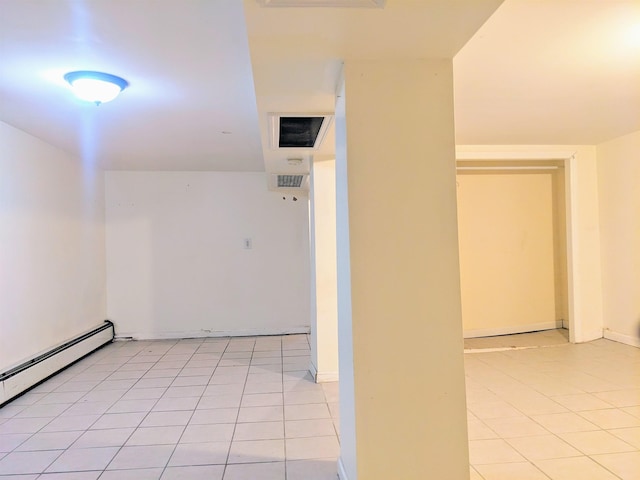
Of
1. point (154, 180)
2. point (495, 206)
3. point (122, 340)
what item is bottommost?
point (122, 340)

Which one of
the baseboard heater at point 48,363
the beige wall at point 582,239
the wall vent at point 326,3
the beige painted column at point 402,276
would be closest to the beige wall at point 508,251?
the beige wall at point 582,239

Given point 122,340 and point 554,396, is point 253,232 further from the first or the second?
point 554,396

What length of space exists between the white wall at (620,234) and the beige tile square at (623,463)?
2.29m

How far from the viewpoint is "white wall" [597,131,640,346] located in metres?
3.82

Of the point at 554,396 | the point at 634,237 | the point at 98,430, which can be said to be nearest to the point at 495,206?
the point at 634,237

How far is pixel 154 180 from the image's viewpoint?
5.05 meters

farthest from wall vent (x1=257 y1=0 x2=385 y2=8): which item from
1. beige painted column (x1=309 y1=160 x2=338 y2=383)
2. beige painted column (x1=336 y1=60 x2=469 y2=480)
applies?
beige painted column (x1=309 y1=160 x2=338 y2=383)

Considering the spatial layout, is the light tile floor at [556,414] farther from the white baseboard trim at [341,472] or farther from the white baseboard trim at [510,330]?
the white baseboard trim at [510,330]

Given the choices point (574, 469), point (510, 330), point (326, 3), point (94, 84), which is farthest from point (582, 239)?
point (94, 84)

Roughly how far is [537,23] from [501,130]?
5.89 ft

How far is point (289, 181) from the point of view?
4.33 m

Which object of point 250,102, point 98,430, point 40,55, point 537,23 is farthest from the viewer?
point 250,102

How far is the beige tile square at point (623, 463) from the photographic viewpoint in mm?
1869

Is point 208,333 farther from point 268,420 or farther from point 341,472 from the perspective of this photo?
point 341,472
